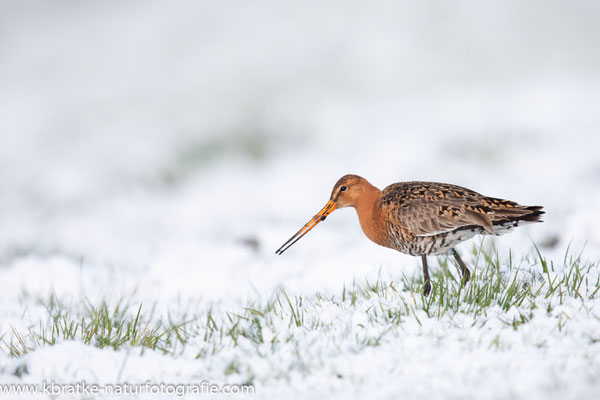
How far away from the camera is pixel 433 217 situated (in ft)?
18.1

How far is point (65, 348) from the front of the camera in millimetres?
4477

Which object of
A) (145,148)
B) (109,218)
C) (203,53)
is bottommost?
(109,218)

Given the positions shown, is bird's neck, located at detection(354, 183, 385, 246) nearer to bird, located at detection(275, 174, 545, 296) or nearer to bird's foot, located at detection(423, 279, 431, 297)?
bird, located at detection(275, 174, 545, 296)

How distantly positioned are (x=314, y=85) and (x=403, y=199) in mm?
12298

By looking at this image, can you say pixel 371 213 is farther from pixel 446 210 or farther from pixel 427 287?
pixel 427 287

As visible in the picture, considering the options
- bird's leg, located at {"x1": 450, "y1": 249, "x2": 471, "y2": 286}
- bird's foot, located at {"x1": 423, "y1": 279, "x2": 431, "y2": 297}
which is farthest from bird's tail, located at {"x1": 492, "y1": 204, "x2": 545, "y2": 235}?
bird's foot, located at {"x1": 423, "y1": 279, "x2": 431, "y2": 297}

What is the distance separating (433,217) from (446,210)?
0.48 ft

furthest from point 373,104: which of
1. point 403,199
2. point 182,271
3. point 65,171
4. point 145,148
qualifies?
point 403,199

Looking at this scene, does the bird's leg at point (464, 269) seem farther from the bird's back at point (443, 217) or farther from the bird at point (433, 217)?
the bird's back at point (443, 217)

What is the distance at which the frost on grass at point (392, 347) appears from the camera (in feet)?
12.6

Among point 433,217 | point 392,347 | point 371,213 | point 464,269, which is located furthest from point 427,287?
point 392,347

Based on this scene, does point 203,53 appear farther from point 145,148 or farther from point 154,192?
point 154,192

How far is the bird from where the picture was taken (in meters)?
5.50

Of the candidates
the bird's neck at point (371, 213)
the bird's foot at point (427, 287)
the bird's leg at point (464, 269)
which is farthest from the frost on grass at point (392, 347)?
the bird's neck at point (371, 213)
